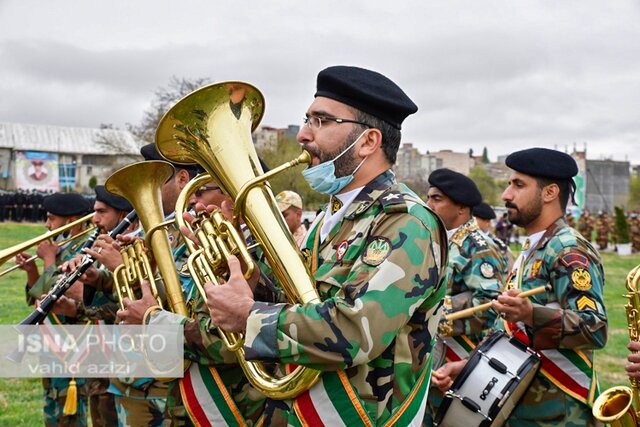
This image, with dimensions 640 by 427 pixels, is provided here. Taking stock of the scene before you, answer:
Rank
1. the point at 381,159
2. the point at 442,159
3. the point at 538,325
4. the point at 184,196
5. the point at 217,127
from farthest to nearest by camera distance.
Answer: the point at 442,159, the point at 538,325, the point at 184,196, the point at 217,127, the point at 381,159

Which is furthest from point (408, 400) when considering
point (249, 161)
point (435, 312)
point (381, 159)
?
point (249, 161)

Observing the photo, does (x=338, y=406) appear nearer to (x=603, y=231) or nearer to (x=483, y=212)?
(x=483, y=212)

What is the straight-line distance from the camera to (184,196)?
3574 millimetres

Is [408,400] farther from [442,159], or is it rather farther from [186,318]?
[442,159]

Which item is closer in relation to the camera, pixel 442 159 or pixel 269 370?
pixel 269 370

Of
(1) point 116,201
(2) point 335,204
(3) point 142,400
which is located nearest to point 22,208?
(1) point 116,201

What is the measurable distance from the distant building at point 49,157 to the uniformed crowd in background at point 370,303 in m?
78.4

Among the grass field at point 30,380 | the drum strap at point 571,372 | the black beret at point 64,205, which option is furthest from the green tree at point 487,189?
the drum strap at point 571,372

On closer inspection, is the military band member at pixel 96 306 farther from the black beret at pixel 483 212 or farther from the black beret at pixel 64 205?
the black beret at pixel 483 212

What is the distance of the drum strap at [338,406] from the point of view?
267cm

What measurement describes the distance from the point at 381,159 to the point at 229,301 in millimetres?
946

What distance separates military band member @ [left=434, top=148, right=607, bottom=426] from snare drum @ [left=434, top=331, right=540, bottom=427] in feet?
0.45

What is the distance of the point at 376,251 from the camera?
264 centimetres

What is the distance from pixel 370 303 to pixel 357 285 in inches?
4.6
